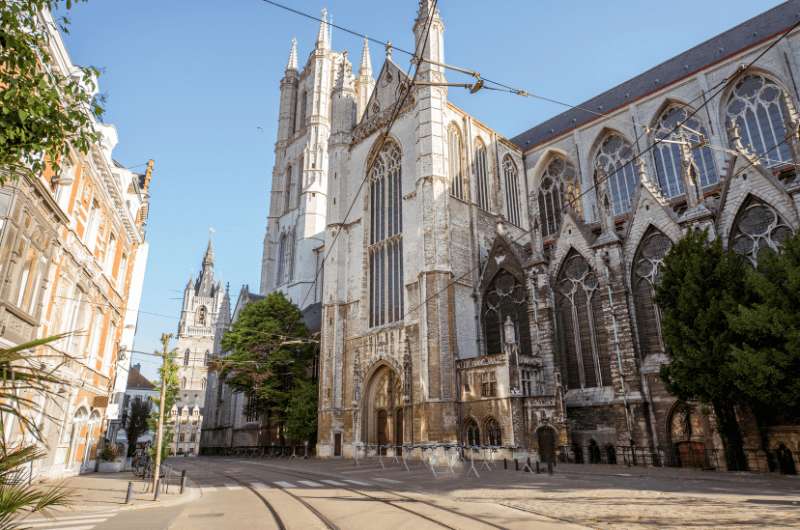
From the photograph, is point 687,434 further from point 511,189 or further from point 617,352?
point 511,189

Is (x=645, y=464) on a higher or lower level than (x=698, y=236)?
lower

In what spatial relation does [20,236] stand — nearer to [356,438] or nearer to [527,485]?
[527,485]

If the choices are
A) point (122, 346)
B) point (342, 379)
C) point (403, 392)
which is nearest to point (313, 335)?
point (342, 379)

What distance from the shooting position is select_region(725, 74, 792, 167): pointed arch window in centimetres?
2694

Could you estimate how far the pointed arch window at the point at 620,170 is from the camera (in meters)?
32.1

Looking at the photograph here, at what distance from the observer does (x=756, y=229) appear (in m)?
21.1

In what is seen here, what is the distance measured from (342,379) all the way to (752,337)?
22.1m

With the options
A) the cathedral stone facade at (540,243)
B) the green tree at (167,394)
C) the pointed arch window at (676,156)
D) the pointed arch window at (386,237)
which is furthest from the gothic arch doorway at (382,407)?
the pointed arch window at (676,156)

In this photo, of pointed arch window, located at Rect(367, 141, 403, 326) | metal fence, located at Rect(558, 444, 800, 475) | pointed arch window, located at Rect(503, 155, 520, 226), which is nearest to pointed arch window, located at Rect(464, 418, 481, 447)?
metal fence, located at Rect(558, 444, 800, 475)

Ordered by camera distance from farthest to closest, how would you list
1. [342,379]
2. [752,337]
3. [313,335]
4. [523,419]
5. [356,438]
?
1. [313,335]
2. [342,379]
3. [356,438]
4. [523,419]
5. [752,337]

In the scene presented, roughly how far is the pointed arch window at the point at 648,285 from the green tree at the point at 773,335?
633 cm

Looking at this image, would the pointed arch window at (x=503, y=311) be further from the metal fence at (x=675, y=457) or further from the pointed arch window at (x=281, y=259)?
the pointed arch window at (x=281, y=259)

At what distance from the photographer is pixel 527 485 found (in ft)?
45.2

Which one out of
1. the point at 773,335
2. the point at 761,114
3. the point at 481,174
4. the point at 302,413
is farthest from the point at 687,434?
the point at 302,413
